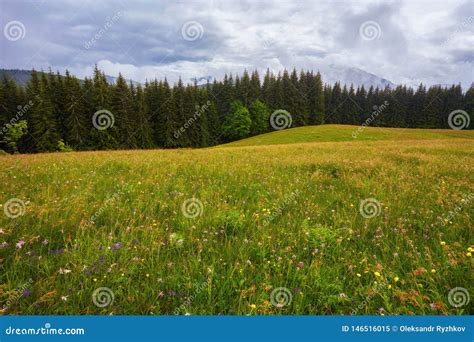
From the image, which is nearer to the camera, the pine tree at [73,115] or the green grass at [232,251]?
the green grass at [232,251]

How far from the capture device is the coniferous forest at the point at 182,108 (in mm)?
45875

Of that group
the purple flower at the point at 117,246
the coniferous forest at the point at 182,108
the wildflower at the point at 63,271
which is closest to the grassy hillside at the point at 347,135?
the coniferous forest at the point at 182,108

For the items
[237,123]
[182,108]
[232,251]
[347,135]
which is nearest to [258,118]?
[237,123]

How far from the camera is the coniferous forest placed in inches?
1806

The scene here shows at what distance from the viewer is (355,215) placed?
4555 millimetres

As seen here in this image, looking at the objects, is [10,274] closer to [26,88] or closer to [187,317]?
[187,317]

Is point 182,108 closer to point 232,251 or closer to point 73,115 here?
point 73,115

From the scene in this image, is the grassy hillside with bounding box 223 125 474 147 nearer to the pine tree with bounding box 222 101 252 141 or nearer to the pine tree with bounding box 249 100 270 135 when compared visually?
the pine tree with bounding box 222 101 252 141

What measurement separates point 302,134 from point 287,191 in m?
50.5

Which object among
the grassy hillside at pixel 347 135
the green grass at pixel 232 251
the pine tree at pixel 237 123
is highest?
the pine tree at pixel 237 123

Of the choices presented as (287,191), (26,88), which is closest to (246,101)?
(26,88)

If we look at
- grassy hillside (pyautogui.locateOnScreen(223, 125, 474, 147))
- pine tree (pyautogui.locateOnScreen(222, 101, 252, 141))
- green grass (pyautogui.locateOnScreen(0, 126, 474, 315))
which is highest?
pine tree (pyautogui.locateOnScreen(222, 101, 252, 141))

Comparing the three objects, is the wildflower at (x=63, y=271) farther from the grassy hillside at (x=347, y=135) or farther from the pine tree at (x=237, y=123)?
the pine tree at (x=237, y=123)

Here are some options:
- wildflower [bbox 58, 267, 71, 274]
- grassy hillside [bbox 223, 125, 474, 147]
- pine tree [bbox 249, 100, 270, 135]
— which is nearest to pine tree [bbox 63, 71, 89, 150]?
grassy hillside [bbox 223, 125, 474, 147]
